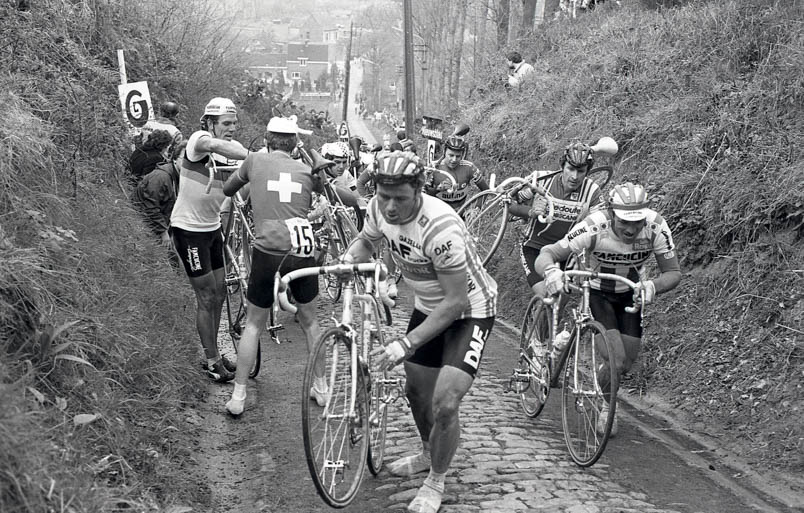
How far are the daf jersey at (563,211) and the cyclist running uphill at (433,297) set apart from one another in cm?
272

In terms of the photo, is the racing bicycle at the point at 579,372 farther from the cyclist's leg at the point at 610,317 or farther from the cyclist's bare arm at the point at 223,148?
the cyclist's bare arm at the point at 223,148

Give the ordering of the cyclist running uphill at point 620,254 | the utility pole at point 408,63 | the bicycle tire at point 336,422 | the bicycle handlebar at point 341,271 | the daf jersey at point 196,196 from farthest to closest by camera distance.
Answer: the utility pole at point 408,63 < the daf jersey at point 196,196 < the cyclist running uphill at point 620,254 < the bicycle handlebar at point 341,271 < the bicycle tire at point 336,422

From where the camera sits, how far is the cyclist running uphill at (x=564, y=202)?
306 inches

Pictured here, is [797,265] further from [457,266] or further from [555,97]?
[555,97]

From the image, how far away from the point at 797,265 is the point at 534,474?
139 inches

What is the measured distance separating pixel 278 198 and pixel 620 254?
108 inches

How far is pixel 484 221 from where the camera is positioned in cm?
1092

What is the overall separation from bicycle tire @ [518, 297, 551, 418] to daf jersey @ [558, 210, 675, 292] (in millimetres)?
591

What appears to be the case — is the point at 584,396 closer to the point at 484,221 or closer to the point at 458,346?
the point at 458,346

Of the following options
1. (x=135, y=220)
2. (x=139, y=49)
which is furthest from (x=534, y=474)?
(x=139, y=49)

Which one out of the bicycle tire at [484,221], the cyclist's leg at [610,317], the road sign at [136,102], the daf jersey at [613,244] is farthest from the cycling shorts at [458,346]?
the road sign at [136,102]

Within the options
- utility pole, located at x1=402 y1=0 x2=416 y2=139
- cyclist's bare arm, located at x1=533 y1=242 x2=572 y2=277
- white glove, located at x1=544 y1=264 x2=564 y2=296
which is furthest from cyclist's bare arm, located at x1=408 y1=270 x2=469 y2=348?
utility pole, located at x1=402 y1=0 x2=416 y2=139

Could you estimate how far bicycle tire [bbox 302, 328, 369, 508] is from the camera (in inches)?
193

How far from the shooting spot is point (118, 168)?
38.0 ft
